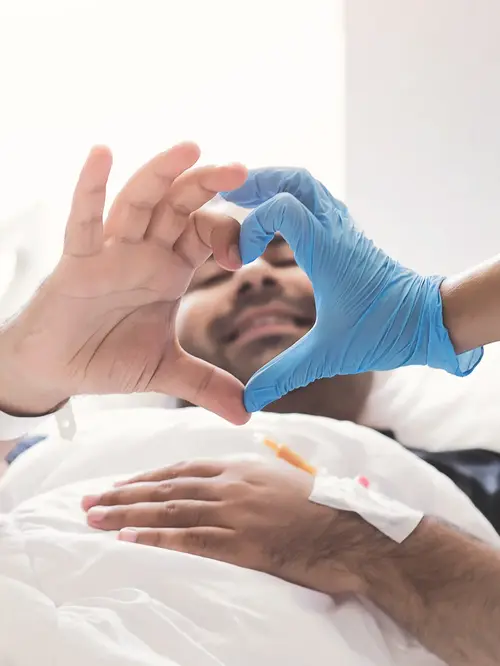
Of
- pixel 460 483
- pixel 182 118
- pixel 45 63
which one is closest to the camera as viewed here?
pixel 460 483

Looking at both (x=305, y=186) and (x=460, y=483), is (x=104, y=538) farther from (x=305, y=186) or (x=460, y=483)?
(x=460, y=483)

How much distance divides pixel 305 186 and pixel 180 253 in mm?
138

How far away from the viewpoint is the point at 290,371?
0.68m

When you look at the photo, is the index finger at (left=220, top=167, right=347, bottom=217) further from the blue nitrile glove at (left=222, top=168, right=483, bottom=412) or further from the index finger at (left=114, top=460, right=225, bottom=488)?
the index finger at (left=114, top=460, right=225, bottom=488)

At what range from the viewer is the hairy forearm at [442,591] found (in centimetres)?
68

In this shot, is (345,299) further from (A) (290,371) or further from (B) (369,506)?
(B) (369,506)

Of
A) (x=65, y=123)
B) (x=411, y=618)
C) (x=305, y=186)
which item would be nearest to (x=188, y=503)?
(x=411, y=618)

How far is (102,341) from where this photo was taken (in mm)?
693

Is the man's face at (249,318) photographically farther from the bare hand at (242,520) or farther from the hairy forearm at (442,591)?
the hairy forearm at (442,591)

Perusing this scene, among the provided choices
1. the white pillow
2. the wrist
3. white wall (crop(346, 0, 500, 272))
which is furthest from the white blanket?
white wall (crop(346, 0, 500, 272))

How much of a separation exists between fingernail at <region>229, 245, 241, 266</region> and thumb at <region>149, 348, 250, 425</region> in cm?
14

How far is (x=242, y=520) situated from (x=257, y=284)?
0.53 meters

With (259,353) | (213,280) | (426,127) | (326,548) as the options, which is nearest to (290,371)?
(326,548)

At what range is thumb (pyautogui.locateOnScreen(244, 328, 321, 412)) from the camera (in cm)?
68
